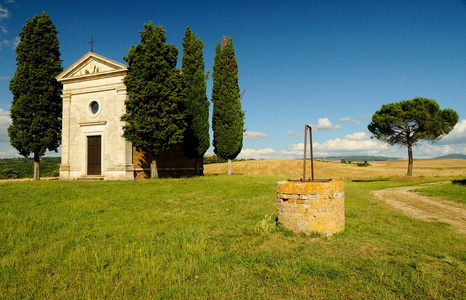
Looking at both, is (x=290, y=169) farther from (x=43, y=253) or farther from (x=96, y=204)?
(x=43, y=253)

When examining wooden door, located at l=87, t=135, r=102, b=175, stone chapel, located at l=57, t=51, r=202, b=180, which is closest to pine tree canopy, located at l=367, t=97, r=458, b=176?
stone chapel, located at l=57, t=51, r=202, b=180

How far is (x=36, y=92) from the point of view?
71.5 ft

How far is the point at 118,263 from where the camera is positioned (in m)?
4.51

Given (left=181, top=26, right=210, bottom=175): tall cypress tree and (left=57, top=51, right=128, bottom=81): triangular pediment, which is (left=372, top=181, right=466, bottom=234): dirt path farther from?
(left=57, top=51, right=128, bottom=81): triangular pediment

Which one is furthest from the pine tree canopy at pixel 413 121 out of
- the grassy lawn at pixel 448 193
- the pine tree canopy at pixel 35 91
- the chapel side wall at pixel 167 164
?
the pine tree canopy at pixel 35 91

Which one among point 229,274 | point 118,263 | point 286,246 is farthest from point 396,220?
point 118,263

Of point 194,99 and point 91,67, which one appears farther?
point 194,99

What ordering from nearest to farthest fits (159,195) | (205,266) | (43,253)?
(205,266) < (43,253) < (159,195)

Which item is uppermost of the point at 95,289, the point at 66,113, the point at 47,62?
the point at 47,62

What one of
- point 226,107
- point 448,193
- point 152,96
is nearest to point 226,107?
point 226,107

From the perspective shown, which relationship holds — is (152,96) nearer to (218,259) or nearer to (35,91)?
(35,91)

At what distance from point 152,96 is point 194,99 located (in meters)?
5.33

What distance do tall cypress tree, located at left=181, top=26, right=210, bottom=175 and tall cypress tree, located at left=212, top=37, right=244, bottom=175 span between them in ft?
6.56

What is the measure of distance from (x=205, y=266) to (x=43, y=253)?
3.44 metres
